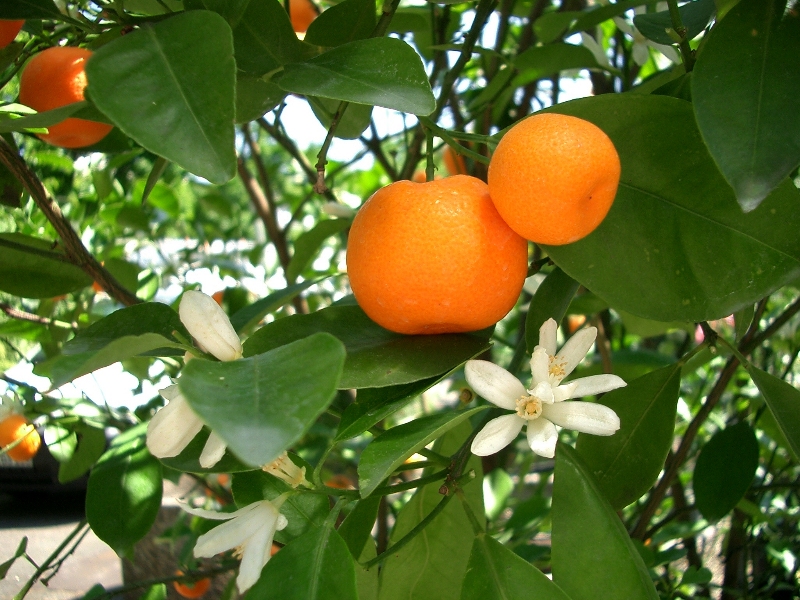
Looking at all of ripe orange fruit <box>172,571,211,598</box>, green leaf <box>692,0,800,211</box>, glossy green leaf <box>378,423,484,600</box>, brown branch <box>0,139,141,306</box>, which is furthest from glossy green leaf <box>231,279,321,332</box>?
ripe orange fruit <box>172,571,211,598</box>

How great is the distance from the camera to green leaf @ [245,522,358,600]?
373mm

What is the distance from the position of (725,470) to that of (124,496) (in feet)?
2.06

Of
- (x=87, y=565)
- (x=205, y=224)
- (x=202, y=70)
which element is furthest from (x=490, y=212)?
(x=205, y=224)

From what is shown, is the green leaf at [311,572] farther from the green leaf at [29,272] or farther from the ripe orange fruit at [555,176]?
the green leaf at [29,272]

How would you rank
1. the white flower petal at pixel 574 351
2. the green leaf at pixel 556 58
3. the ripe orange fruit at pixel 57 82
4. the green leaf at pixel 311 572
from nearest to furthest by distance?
1. the green leaf at pixel 311 572
2. the white flower petal at pixel 574 351
3. the ripe orange fruit at pixel 57 82
4. the green leaf at pixel 556 58

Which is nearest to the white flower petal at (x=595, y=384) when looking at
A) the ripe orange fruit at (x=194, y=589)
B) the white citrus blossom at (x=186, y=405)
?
the white citrus blossom at (x=186, y=405)

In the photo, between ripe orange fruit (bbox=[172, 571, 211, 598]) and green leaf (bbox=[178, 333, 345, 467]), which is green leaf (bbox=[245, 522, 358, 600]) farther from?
ripe orange fruit (bbox=[172, 571, 211, 598])

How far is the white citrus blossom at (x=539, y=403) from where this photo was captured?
17.1 inches

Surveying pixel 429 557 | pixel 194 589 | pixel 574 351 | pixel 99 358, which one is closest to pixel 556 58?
pixel 574 351

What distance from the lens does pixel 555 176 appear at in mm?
395

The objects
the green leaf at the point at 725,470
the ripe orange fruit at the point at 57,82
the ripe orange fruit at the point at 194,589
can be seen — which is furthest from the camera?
the ripe orange fruit at the point at 194,589

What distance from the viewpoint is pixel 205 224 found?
1.83 m

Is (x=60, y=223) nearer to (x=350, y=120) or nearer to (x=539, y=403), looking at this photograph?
(x=350, y=120)

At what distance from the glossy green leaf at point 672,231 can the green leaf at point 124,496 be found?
1.56 feet
